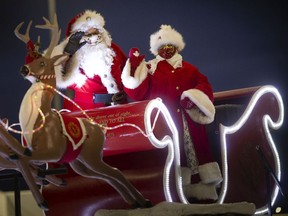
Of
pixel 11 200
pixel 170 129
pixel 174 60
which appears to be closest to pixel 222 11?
pixel 174 60

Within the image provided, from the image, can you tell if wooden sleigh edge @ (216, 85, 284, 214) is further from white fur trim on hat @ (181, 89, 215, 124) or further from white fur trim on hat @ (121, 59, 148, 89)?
white fur trim on hat @ (121, 59, 148, 89)

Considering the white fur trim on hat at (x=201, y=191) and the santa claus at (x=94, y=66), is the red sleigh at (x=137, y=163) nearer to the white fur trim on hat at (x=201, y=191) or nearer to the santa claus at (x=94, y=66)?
the white fur trim on hat at (x=201, y=191)

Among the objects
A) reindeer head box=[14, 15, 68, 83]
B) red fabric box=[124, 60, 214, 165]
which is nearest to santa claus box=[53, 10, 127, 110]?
red fabric box=[124, 60, 214, 165]

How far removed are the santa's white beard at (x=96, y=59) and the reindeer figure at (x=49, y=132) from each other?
97cm

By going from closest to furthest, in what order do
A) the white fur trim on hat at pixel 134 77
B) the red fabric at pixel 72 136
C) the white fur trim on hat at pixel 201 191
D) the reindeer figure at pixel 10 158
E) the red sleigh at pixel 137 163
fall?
the reindeer figure at pixel 10 158
the red fabric at pixel 72 136
the red sleigh at pixel 137 163
the white fur trim on hat at pixel 134 77
the white fur trim on hat at pixel 201 191

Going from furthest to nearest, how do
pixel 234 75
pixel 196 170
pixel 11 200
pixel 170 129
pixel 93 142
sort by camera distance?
1. pixel 234 75
2. pixel 11 200
3. pixel 196 170
4. pixel 170 129
5. pixel 93 142

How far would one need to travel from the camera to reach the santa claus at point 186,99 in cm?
293

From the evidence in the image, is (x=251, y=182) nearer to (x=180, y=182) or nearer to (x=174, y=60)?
(x=180, y=182)

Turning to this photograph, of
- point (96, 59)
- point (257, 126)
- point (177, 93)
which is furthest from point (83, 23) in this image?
point (257, 126)

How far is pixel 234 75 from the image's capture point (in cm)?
398

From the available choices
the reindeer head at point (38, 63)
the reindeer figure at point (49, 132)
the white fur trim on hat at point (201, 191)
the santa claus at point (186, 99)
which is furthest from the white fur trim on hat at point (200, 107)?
the reindeer head at point (38, 63)

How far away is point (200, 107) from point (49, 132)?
1.12 m

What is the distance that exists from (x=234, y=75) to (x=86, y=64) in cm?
127

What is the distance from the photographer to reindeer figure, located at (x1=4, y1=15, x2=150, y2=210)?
6.55 ft
